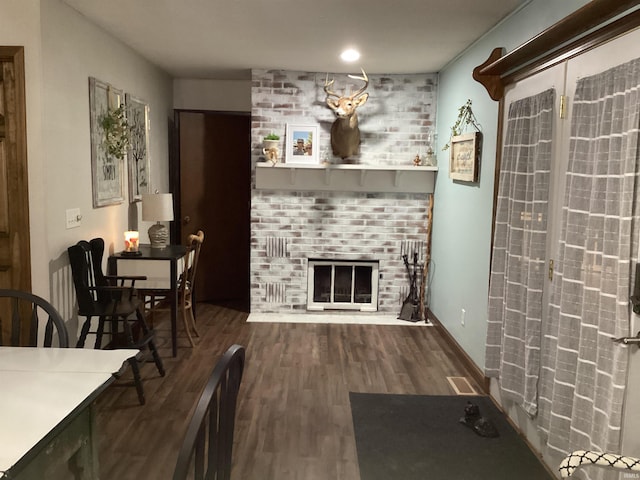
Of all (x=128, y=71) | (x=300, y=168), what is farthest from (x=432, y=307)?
(x=128, y=71)

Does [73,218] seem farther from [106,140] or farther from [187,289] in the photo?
[187,289]

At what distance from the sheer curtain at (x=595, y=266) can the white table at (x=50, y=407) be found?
179 cm

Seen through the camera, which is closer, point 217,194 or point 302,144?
point 302,144

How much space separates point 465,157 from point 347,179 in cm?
160

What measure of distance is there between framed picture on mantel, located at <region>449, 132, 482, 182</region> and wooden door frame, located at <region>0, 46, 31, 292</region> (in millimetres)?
2990

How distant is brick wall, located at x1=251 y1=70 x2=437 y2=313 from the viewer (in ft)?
18.2

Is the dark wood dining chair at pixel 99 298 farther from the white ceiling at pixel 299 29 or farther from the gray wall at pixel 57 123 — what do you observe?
the white ceiling at pixel 299 29

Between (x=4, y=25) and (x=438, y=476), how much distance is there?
3.46 metres

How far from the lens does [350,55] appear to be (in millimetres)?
4730

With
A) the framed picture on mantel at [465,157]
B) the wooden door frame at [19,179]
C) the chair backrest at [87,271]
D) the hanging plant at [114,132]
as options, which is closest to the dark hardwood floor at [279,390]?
the chair backrest at [87,271]

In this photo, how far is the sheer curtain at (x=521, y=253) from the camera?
2770 mm

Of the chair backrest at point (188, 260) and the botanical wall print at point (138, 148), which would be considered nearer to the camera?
the chair backrest at point (188, 260)

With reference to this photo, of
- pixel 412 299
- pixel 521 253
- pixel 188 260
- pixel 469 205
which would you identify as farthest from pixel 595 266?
pixel 412 299

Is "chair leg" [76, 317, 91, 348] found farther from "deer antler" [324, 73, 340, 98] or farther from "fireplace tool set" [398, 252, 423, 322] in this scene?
"fireplace tool set" [398, 252, 423, 322]
